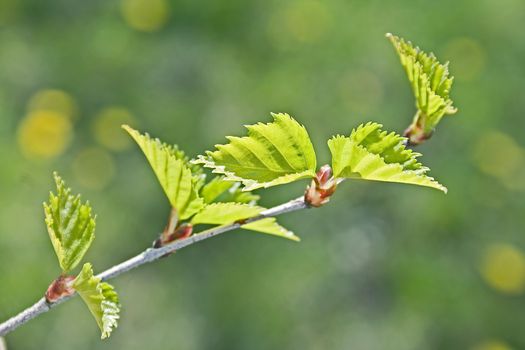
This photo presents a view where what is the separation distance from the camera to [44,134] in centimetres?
256

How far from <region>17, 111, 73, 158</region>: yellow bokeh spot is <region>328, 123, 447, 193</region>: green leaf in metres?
2.05

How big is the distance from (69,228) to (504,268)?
202cm

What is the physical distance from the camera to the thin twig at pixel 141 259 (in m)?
0.56

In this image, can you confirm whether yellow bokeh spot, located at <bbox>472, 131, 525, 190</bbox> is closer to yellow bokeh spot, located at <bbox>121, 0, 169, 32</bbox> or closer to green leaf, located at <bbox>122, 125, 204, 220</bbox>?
yellow bokeh spot, located at <bbox>121, 0, 169, 32</bbox>

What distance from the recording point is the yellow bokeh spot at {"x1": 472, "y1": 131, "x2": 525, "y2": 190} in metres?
2.58

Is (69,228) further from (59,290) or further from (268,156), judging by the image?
(268,156)

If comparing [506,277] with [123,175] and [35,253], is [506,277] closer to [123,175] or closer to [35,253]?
[123,175]

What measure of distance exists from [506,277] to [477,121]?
1.63ft

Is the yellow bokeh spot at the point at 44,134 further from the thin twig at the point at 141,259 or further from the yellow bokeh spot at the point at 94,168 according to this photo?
the thin twig at the point at 141,259

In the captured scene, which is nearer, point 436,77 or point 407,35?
point 436,77

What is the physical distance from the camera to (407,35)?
2.74 meters

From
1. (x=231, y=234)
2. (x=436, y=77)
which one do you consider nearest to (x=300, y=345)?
(x=231, y=234)

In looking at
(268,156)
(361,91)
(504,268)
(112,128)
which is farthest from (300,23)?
(268,156)

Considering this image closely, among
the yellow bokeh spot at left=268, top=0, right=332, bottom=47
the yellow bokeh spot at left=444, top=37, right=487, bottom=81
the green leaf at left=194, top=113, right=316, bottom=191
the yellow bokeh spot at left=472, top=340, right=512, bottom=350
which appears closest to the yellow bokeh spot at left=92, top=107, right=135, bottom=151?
the yellow bokeh spot at left=268, top=0, right=332, bottom=47
